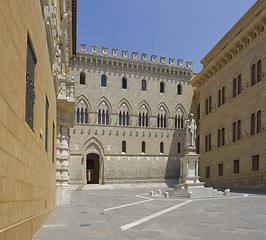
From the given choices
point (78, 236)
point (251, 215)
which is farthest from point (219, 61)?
point (78, 236)

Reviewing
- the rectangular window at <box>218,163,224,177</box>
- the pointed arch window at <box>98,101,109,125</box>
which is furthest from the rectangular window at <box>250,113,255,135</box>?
the pointed arch window at <box>98,101,109,125</box>

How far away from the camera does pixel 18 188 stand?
4.35 metres

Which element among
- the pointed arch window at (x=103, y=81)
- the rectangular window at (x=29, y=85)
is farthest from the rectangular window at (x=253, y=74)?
the rectangular window at (x=29, y=85)

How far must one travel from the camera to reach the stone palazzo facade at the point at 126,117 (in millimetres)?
37188

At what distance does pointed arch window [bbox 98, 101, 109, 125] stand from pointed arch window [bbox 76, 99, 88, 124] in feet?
5.38

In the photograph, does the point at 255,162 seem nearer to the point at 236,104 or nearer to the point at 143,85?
the point at 236,104

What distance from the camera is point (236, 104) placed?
90.0ft

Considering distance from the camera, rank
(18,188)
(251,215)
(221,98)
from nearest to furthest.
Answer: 1. (18,188)
2. (251,215)
3. (221,98)

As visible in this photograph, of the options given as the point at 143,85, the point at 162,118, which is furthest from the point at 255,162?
the point at 143,85

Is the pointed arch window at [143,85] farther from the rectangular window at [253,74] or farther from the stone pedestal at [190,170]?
the stone pedestal at [190,170]

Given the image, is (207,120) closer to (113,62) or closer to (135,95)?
(135,95)

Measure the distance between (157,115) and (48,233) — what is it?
3423 cm

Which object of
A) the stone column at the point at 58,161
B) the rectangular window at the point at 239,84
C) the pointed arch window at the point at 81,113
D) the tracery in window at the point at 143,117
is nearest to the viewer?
the stone column at the point at 58,161

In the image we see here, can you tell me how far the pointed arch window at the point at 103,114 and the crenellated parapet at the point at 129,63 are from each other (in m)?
4.69
